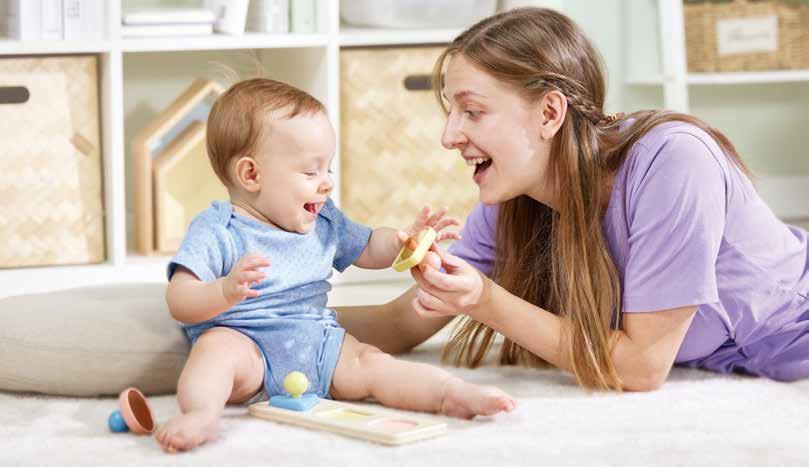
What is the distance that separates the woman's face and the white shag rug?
0.26 metres

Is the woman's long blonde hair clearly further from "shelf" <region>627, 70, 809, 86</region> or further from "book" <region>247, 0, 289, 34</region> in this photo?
"shelf" <region>627, 70, 809, 86</region>

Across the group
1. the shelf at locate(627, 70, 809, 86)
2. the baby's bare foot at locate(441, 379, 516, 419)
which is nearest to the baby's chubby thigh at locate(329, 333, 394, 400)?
the baby's bare foot at locate(441, 379, 516, 419)

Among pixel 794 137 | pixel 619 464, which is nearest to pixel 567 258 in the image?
pixel 619 464

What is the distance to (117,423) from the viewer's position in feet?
4.31

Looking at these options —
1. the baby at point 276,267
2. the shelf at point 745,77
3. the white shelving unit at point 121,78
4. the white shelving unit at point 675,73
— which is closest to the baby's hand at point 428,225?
the baby at point 276,267

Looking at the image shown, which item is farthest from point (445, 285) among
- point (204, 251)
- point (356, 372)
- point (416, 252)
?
point (204, 251)

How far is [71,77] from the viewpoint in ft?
7.61

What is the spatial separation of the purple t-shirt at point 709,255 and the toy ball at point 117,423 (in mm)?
591

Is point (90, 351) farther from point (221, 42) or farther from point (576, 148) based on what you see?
point (221, 42)

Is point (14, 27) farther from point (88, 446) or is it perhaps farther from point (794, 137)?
point (794, 137)

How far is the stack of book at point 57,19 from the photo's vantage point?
2285 millimetres

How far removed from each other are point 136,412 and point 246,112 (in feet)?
1.21

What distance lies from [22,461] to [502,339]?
2.69 feet

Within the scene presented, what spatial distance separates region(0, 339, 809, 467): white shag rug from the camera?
1207 mm
